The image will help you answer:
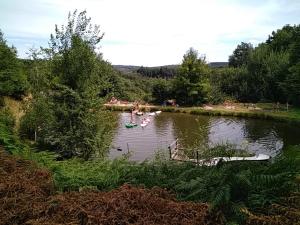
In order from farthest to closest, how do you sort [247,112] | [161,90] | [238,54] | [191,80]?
1. [238,54]
2. [161,90]
3. [191,80]
4. [247,112]

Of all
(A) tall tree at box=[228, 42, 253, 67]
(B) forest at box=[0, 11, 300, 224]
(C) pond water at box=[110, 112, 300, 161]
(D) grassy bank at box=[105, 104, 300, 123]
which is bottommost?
(C) pond water at box=[110, 112, 300, 161]

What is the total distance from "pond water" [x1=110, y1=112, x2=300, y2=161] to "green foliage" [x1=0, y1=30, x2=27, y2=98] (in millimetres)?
9525

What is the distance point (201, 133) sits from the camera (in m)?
27.1

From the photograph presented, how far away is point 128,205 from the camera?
390cm

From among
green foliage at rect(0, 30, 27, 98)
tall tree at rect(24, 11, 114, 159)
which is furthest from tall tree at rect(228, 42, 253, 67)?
tall tree at rect(24, 11, 114, 159)

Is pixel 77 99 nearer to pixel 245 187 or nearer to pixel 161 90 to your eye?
pixel 245 187

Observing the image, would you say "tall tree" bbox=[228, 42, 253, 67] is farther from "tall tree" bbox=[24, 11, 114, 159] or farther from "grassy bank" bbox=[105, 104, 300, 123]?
"tall tree" bbox=[24, 11, 114, 159]

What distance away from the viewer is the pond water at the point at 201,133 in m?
29.7

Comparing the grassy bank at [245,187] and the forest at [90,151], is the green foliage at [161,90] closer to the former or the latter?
the forest at [90,151]

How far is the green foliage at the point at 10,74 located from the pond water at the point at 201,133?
31.2ft

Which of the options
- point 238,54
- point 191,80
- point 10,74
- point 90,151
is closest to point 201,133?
point 90,151

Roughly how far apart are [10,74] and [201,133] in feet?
Answer: 53.8

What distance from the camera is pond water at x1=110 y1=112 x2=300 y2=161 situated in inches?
1168

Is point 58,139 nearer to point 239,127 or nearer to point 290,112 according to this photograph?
point 239,127
